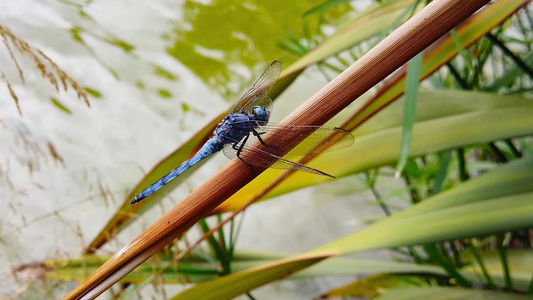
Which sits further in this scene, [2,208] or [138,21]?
[138,21]

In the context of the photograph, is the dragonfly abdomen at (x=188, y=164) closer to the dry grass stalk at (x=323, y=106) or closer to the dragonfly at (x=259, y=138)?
the dragonfly at (x=259, y=138)

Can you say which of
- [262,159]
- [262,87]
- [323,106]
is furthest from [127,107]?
[323,106]

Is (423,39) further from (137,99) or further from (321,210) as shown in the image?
(137,99)

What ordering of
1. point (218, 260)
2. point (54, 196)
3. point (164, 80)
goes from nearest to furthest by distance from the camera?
point (218, 260) → point (54, 196) → point (164, 80)

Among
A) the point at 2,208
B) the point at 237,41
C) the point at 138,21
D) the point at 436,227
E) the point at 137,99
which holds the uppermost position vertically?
the point at 138,21

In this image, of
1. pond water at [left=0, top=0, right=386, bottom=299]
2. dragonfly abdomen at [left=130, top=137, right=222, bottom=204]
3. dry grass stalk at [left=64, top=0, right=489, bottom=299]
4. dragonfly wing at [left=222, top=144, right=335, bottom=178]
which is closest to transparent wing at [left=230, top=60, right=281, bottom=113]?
dragonfly abdomen at [left=130, top=137, right=222, bottom=204]

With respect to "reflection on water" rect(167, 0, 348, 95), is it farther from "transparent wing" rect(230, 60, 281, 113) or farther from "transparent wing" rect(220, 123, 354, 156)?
"transparent wing" rect(220, 123, 354, 156)

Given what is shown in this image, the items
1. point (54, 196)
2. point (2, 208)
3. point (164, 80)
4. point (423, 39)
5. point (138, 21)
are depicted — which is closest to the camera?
point (423, 39)

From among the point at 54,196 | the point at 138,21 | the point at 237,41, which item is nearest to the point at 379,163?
the point at 54,196
